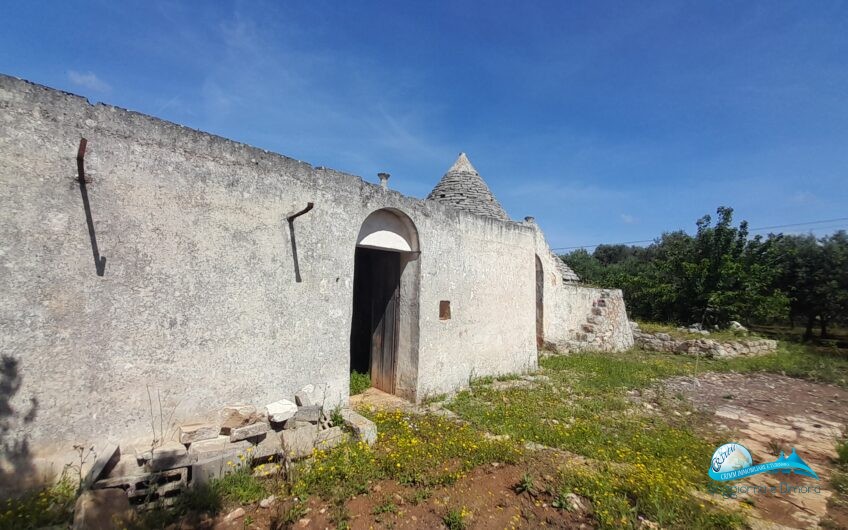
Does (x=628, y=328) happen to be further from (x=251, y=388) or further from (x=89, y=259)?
(x=89, y=259)

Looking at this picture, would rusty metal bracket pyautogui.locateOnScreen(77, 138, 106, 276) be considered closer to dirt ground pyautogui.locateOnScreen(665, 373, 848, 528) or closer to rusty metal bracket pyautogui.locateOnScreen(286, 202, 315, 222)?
rusty metal bracket pyautogui.locateOnScreen(286, 202, 315, 222)

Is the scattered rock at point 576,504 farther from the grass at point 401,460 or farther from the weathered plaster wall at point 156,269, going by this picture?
the weathered plaster wall at point 156,269

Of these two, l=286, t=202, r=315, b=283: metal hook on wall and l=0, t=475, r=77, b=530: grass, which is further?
l=286, t=202, r=315, b=283: metal hook on wall

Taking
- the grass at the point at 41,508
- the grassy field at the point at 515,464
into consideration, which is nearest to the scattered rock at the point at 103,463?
the grass at the point at 41,508

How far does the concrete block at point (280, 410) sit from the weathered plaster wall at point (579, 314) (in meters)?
10.5

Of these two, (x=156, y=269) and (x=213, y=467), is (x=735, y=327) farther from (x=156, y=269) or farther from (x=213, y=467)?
(x=156, y=269)

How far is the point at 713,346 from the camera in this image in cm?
1359

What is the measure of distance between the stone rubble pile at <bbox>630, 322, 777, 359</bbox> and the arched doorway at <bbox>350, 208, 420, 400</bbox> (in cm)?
1258

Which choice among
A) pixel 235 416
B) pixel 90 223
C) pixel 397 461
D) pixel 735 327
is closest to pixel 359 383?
pixel 235 416

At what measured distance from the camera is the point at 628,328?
15.8m

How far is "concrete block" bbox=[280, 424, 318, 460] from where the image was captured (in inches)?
A: 168

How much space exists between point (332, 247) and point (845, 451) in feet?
26.4

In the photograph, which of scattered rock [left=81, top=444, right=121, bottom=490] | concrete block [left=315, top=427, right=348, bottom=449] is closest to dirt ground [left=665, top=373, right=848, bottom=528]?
concrete block [left=315, top=427, right=348, bottom=449]

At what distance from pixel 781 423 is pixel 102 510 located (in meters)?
10.2
